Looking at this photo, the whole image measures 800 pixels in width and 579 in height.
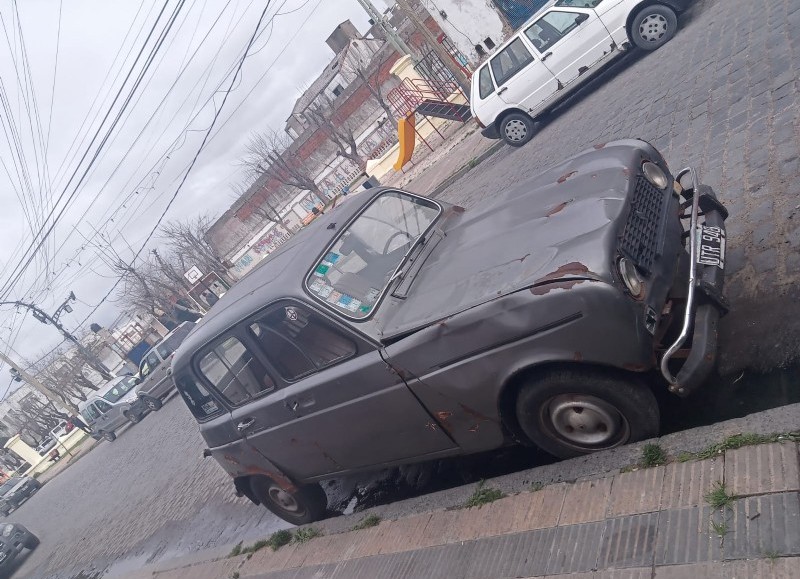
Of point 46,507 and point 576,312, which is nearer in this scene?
point 576,312

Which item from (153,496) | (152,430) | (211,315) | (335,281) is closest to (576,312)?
(335,281)

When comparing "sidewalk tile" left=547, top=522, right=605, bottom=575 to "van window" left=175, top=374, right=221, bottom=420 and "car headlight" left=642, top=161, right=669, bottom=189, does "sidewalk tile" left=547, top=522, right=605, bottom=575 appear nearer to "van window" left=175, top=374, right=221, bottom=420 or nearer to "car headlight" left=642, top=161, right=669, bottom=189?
"car headlight" left=642, top=161, right=669, bottom=189

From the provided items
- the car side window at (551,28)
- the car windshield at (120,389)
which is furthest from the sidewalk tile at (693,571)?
the car windshield at (120,389)

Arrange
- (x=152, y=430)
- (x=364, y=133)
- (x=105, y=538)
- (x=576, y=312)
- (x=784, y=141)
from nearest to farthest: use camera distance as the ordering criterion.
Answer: (x=576, y=312), (x=784, y=141), (x=105, y=538), (x=152, y=430), (x=364, y=133)

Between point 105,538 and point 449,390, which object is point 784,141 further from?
point 105,538

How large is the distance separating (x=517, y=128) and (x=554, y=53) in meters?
1.72

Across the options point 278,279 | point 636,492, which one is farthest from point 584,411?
point 278,279

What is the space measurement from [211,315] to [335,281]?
1.48 meters

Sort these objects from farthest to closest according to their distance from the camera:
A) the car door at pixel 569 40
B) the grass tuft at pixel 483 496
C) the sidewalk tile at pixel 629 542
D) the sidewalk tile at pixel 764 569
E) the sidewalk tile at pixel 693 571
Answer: the car door at pixel 569 40 → the grass tuft at pixel 483 496 → the sidewalk tile at pixel 629 542 → the sidewalk tile at pixel 693 571 → the sidewalk tile at pixel 764 569

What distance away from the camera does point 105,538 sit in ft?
31.0

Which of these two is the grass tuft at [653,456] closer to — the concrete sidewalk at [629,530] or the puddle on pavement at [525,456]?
the concrete sidewalk at [629,530]

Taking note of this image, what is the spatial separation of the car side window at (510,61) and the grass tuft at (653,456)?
32.4ft

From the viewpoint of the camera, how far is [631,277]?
2867mm

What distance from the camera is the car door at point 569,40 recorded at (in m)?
10.0
